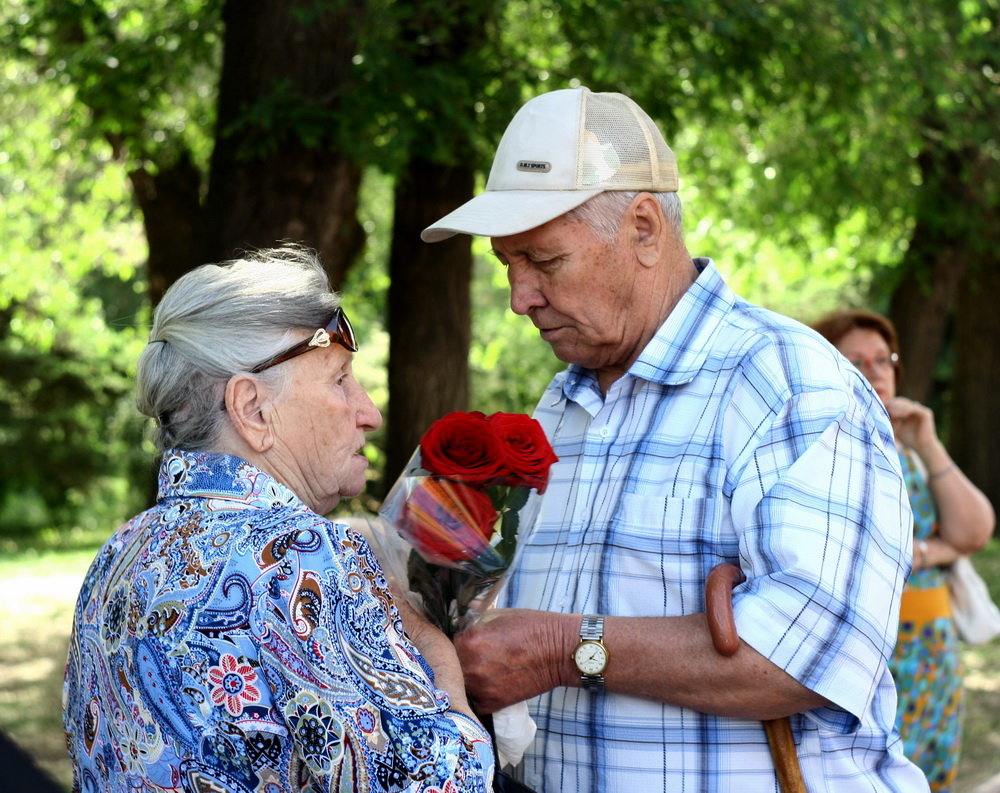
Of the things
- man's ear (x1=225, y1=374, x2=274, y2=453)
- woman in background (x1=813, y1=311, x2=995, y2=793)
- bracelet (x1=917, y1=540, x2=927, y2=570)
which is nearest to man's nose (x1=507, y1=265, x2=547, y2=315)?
man's ear (x1=225, y1=374, x2=274, y2=453)

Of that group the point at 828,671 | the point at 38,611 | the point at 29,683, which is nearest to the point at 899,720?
the point at 828,671

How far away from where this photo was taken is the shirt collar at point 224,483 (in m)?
1.92

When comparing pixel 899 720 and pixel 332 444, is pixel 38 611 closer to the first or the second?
pixel 899 720

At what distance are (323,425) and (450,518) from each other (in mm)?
307

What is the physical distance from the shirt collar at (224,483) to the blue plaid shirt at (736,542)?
19.8 inches

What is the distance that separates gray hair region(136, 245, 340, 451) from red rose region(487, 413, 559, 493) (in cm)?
40

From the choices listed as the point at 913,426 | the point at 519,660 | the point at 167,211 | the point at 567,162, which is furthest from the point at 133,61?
the point at 519,660

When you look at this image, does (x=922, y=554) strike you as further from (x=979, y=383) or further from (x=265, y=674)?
(x=979, y=383)

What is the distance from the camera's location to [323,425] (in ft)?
6.99

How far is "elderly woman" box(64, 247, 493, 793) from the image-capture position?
1.74 metres

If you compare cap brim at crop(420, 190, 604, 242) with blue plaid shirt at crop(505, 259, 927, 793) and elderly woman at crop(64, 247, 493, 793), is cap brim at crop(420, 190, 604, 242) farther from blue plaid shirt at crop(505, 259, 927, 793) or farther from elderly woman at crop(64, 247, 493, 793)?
elderly woman at crop(64, 247, 493, 793)

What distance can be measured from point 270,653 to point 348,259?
22.7ft

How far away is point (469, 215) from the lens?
2.46m

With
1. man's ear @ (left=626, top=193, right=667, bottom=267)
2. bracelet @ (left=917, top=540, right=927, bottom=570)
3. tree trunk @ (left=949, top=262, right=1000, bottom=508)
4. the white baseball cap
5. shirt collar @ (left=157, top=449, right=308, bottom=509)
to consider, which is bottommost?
tree trunk @ (left=949, top=262, right=1000, bottom=508)
